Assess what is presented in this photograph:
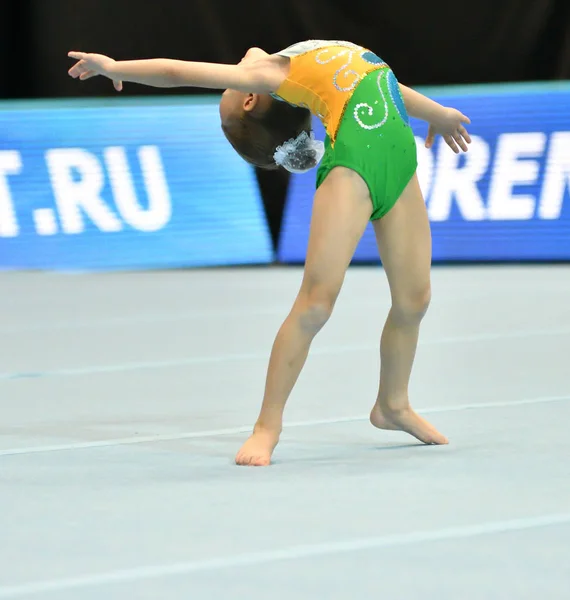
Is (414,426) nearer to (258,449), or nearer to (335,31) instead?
(258,449)

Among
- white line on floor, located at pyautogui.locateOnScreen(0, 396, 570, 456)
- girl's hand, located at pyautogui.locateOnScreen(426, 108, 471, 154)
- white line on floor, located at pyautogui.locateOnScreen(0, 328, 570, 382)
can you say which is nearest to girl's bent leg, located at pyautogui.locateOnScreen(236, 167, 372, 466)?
white line on floor, located at pyautogui.locateOnScreen(0, 396, 570, 456)

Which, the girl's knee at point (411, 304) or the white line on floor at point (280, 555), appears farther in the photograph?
the girl's knee at point (411, 304)

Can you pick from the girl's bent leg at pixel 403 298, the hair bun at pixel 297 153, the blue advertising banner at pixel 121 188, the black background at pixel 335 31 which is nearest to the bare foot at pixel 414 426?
the girl's bent leg at pixel 403 298

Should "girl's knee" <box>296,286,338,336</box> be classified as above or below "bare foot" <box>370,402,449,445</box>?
above

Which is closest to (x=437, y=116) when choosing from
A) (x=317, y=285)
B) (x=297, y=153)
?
(x=297, y=153)

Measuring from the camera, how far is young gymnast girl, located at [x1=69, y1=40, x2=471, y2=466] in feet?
9.12

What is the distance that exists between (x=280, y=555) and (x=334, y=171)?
3.49 feet

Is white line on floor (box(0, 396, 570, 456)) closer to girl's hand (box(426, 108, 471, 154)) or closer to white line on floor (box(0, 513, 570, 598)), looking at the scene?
girl's hand (box(426, 108, 471, 154))

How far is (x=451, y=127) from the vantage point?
3176 mm

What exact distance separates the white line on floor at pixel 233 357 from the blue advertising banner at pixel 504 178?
2734mm

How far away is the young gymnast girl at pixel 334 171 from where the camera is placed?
2.78 meters

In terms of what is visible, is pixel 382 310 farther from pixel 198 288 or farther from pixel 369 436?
pixel 369 436

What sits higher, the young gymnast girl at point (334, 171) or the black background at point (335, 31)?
the young gymnast girl at point (334, 171)

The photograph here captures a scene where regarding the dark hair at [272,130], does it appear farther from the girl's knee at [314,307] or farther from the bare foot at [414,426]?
the bare foot at [414,426]
